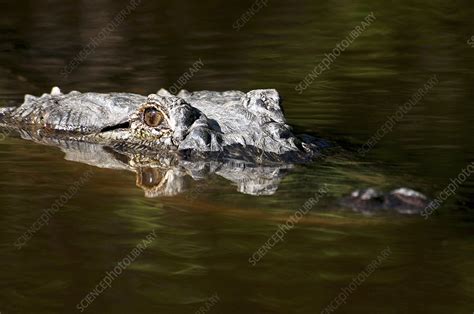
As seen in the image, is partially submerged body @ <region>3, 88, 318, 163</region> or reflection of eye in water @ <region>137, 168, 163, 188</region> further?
partially submerged body @ <region>3, 88, 318, 163</region>

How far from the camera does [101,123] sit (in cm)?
803

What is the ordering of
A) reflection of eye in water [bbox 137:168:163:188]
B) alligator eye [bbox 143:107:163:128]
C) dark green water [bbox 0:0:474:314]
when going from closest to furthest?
1. dark green water [bbox 0:0:474:314]
2. reflection of eye in water [bbox 137:168:163:188]
3. alligator eye [bbox 143:107:163:128]

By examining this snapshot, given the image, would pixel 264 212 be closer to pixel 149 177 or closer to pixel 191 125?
pixel 149 177

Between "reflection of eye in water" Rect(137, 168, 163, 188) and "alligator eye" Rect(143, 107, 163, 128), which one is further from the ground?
"alligator eye" Rect(143, 107, 163, 128)

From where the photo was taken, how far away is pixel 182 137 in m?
7.34

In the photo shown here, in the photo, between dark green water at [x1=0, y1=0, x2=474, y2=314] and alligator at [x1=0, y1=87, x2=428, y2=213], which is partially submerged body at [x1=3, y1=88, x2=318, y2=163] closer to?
alligator at [x1=0, y1=87, x2=428, y2=213]

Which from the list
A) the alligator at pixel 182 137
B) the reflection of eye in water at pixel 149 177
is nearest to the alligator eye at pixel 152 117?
the alligator at pixel 182 137

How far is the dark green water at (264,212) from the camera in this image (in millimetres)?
4895

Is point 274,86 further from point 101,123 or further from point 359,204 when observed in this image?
point 359,204

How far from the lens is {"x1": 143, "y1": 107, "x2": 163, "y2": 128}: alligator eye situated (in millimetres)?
7468

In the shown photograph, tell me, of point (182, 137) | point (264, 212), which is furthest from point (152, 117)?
point (264, 212)

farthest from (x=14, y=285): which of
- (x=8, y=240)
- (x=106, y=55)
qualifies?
(x=106, y=55)

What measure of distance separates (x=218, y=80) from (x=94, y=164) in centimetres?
383

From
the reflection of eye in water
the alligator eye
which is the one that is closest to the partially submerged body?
the alligator eye
